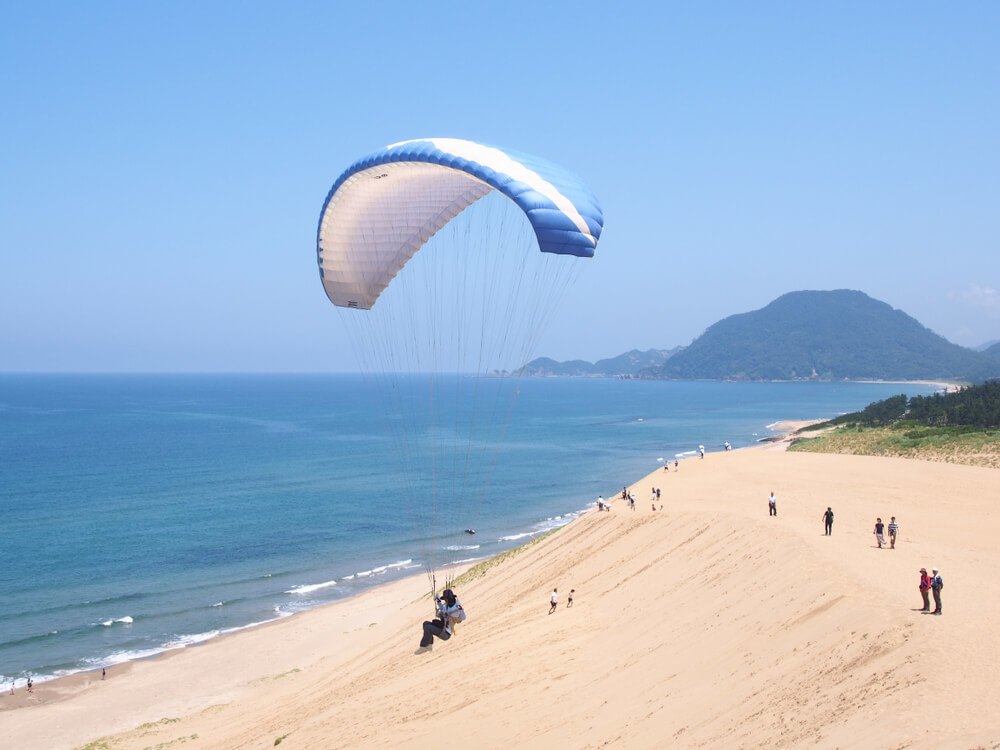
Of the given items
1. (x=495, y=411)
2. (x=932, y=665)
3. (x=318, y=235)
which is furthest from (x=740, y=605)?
(x=495, y=411)

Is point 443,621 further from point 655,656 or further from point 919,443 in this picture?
point 919,443

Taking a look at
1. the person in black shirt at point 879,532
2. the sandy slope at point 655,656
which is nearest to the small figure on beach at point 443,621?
the sandy slope at point 655,656

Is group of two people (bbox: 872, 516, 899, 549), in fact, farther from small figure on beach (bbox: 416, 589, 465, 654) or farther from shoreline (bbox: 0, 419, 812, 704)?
shoreline (bbox: 0, 419, 812, 704)

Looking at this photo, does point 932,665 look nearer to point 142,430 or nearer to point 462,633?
point 462,633

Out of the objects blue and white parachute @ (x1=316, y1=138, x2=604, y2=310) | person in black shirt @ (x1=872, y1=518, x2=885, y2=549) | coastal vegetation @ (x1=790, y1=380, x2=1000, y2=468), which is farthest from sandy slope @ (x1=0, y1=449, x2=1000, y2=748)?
coastal vegetation @ (x1=790, y1=380, x2=1000, y2=468)

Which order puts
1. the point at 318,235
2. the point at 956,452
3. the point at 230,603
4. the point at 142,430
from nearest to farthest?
the point at 318,235
the point at 230,603
the point at 956,452
the point at 142,430

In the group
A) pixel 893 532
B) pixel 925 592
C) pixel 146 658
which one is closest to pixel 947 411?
pixel 893 532
